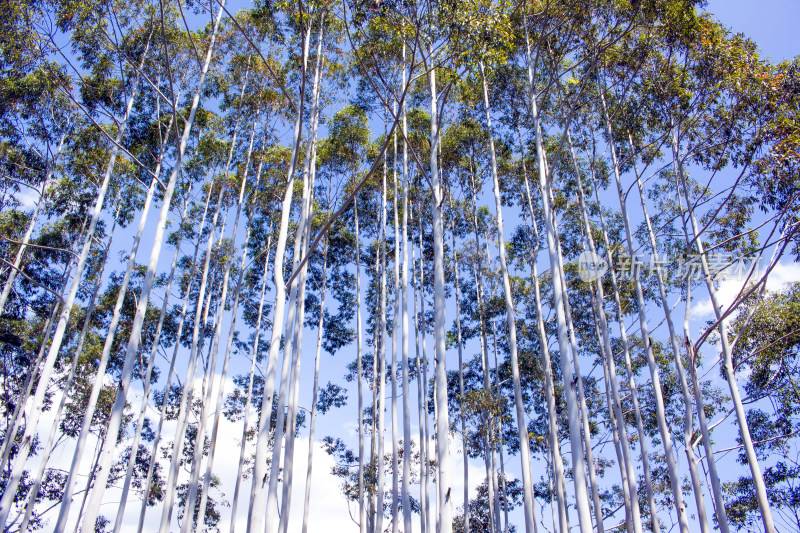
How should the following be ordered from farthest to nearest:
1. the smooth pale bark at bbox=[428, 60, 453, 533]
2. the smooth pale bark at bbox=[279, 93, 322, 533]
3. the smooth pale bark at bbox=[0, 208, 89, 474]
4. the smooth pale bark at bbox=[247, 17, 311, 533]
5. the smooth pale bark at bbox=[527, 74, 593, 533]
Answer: the smooth pale bark at bbox=[0, 208, 89, 474] < the smooth pale bark at bbox=[279, 93, 322, 533] < the smooth pale bark at bbox=[527, 74, 593, 533] < the smooth pale bark at bbox=[428, 60, 453, 533] < the smooth pale bark at bbox=[247, 17, 311, 533]

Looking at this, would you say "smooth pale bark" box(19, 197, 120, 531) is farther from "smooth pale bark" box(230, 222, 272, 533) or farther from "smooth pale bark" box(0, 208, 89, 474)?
"smooth pale bark" box(230, 222, 272, 533)

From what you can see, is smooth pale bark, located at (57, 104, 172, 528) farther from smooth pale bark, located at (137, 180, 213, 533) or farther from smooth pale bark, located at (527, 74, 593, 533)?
smooth pale bark, located at (527, 74, 593, 533)

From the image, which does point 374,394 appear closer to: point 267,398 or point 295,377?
point 295,377

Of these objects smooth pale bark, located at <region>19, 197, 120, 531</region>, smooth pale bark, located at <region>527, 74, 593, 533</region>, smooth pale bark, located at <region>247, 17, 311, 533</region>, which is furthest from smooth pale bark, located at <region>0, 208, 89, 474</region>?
smooth pale bark, located at <region>527, 74, 593, 533</region>

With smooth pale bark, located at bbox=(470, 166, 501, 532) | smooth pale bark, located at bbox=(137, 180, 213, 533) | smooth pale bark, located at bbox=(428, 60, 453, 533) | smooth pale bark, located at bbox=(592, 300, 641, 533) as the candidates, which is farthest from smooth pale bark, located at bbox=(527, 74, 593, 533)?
smooth pale bark, located at bbox=(137, 180, 213, 533)

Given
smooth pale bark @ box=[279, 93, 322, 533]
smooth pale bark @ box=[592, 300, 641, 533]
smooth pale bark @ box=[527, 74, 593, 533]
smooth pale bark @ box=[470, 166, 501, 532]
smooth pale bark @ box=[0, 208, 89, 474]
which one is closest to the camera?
smooth pale bark @ box=[527, 74, 593, 533]

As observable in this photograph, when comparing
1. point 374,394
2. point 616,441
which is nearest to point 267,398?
point 374,394

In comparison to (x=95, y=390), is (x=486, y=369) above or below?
above

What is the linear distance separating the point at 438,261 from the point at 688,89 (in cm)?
665

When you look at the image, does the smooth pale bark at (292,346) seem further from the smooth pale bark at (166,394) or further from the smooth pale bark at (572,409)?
the smooth pale bark at (166,394)

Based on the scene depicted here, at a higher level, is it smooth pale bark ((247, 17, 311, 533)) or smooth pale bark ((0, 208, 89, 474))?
smooth pale bark ((0, 208, 89, 474))

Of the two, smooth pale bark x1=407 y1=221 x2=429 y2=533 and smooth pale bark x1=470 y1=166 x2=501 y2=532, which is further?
smooth pale bark x1=470 y1=166 x2=501 y2=532

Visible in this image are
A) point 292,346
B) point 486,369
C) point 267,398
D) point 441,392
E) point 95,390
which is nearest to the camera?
point 267,398

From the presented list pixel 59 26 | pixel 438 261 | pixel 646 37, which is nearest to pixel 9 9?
pixel 59 26
